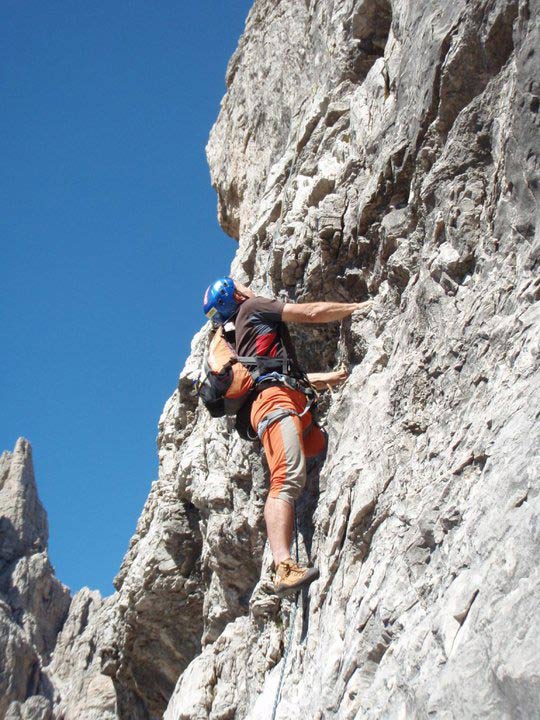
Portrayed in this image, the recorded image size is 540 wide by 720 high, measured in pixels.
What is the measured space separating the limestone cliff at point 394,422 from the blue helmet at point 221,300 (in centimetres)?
90

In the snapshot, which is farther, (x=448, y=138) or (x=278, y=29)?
(x=278, y=29)

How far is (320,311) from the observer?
8461 mm

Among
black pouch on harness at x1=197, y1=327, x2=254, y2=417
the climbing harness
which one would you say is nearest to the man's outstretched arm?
the climbing harness

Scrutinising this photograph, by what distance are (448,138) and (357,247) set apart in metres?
1.88

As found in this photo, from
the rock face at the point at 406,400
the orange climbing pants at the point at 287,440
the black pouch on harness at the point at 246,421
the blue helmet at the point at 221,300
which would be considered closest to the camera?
the rock face at the point at 406,400

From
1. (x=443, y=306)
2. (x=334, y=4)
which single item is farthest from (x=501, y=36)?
(x=334, y=4)

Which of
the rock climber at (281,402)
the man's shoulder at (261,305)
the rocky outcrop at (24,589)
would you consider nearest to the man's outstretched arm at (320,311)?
the rock climber at (281,402)

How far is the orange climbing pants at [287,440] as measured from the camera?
777 centimetres

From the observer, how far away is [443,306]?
6.71 meters

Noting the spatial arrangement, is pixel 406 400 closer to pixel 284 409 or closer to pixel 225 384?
pixel 284 409

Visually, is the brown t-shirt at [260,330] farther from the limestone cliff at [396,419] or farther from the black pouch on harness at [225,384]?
the limestone cliff at [396,419]

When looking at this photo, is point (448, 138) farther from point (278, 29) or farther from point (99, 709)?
point (99, 709)

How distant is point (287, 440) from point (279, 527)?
0.91 m

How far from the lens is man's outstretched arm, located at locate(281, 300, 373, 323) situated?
847 cm
